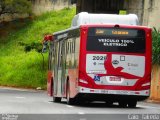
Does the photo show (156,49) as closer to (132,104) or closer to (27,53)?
(132,104)

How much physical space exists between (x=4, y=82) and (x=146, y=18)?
18566mm

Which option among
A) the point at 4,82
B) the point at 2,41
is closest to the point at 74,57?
the point at 4,82

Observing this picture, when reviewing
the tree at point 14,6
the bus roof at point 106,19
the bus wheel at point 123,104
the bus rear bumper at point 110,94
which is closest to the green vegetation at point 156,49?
the bus wheel at point 123,104

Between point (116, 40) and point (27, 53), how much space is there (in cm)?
3769

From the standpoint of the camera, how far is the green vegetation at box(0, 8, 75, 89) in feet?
187

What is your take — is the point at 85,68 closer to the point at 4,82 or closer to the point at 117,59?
the point at 117,59

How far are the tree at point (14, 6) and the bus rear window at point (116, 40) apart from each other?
129 ft

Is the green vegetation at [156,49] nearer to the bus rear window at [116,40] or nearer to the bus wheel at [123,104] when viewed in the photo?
the bus wheel at [123,104]

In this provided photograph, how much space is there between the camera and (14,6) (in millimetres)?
66625

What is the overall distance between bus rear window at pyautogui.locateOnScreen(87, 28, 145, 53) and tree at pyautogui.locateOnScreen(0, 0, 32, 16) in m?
39.4

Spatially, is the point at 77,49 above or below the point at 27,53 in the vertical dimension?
above

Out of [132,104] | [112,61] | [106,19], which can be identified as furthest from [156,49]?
→ [112,61]

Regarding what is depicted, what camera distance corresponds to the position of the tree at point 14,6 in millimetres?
66000

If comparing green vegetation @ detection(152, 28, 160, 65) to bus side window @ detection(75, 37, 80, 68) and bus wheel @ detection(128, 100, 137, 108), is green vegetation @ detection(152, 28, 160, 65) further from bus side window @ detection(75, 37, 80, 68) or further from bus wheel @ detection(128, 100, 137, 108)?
bus side window @ detection(75, 37, 80, 68)
